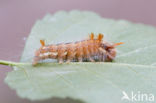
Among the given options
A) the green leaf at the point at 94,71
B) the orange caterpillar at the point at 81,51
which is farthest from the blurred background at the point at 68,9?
Result: the orange caterpillar at the point at 81,51

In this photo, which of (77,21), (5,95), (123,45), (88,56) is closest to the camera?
(88,56)

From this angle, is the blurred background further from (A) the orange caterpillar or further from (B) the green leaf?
(A) the orange caterpillar

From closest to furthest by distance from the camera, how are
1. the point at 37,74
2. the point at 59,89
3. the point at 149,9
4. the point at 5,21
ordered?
the point at 59,89 < the point at 37,74 < the point at 5,21 < the point at 149,9

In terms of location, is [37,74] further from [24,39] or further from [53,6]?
[53,6]

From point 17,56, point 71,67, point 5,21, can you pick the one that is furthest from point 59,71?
point 5,21

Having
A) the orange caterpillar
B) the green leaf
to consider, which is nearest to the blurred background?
the green leaf

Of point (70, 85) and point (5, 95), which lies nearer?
point (70, 85)
